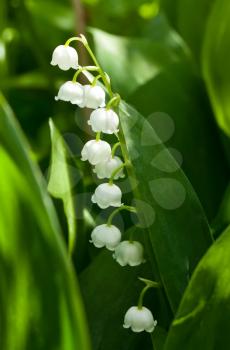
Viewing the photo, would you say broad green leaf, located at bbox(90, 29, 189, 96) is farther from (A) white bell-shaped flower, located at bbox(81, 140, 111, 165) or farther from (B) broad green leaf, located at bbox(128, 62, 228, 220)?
(A) white bell-shaped flower, located at bbox(81, 140, 111, 165)

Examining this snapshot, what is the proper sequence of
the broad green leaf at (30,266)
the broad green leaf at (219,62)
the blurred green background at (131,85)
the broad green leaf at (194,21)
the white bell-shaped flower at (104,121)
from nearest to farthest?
the broad green leaf at (30,266) < the white bell-shaped flower at (104,121) < the blurred green background at (131,85) < the broad green leaf at (219,62) < the broad green leaf at (194,21)

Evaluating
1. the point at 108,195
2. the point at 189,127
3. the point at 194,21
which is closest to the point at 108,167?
the point at 108,195

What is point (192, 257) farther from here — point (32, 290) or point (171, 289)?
point (32, 290)

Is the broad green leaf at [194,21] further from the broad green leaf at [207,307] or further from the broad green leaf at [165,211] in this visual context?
the broad green leaf at [207,307]

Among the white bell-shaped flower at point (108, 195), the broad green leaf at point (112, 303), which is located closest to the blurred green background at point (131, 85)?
the broad green leaf at point (112, 303)

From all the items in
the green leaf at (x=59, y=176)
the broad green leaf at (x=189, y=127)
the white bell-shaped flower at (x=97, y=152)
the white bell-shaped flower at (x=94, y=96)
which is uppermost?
the white bell-shaped flower at (x=94, y=96)

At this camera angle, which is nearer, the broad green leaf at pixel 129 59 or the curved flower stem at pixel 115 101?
the curved flower stem at pixel 115 101
